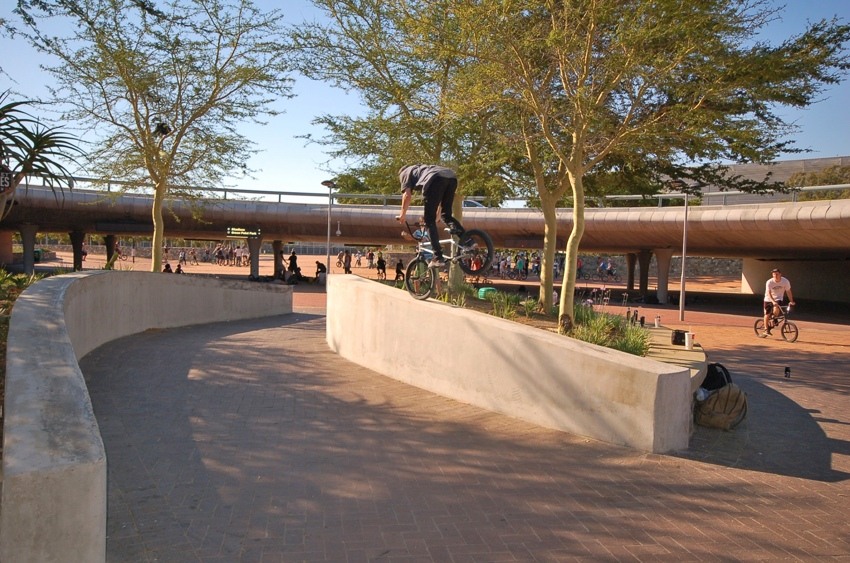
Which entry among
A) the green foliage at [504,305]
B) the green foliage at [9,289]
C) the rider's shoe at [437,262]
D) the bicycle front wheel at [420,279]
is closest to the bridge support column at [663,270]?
the green foliage at [504,305]

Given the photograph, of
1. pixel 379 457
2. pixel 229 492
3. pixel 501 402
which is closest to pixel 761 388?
pixel 501 402

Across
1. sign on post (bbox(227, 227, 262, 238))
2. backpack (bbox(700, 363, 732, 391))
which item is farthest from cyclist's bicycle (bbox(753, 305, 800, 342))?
sign on post (bbox(227, 227, 262, 238))

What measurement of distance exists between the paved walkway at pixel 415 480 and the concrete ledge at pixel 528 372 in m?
0.21

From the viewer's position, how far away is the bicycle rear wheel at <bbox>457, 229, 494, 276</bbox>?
27.9 feet

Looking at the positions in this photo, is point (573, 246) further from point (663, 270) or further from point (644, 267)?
point (644, 267)

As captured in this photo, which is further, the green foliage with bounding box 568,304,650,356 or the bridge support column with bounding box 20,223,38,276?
the bridge support column with bounding box 20,223,38,276

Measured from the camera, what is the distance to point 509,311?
9.56 metres

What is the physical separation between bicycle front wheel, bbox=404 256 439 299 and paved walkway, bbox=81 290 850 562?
4.36 feet

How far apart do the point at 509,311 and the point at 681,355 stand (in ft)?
8.03

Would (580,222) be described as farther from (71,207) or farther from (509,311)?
(71,207)

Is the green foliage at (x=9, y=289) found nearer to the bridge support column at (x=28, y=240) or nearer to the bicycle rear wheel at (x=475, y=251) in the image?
the bicycle rear wheel at (x=475, y=251)

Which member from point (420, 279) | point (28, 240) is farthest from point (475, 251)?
point (28, 240)

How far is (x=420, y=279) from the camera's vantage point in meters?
9.19

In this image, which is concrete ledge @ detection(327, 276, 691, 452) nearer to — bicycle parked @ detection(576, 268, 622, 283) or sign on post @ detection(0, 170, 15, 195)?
sign on post @ detection(0, 170, 15, 195)
